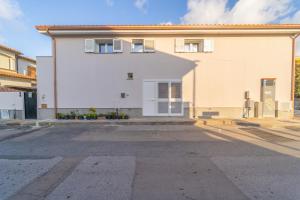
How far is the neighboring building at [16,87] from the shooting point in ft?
36.9

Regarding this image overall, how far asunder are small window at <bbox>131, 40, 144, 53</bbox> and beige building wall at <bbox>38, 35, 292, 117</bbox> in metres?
0.32

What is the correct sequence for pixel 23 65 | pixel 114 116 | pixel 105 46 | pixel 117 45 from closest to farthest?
pixel 114 116 < pixel 117 45 < pixel 105 46 < pixel 23 65

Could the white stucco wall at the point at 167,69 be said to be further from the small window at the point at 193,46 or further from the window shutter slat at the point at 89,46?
the small window at the point at 193,46

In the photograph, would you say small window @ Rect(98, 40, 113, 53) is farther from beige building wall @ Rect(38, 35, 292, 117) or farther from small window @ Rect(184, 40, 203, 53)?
small window @ Rect(184, 40, 203, 53)

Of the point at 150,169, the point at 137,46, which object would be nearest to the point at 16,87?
the point at 137,46

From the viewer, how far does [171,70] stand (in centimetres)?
1156

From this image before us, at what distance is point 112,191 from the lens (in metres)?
3.04

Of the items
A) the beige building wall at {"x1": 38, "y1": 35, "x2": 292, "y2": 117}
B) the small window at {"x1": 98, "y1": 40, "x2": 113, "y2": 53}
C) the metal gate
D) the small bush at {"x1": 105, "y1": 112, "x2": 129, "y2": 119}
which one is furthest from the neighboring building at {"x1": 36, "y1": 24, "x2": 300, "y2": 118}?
the small bush at {"x1": 105, "y1": 112, "x2": 129, "y2": 119}

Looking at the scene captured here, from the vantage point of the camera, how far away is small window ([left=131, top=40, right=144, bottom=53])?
1161cm

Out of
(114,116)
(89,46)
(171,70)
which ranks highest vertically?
(89,46)

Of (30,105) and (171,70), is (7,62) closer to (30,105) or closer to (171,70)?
(30,105)

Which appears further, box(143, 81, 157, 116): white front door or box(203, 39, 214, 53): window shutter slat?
box(143, 81, 157, 116): white front door

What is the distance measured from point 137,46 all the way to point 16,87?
469 inches

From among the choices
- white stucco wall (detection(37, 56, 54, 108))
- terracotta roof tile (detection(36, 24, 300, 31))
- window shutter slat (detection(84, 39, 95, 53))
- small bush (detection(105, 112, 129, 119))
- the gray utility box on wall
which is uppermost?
terracotta roof tile (detection(36, 24, 300, 31))
